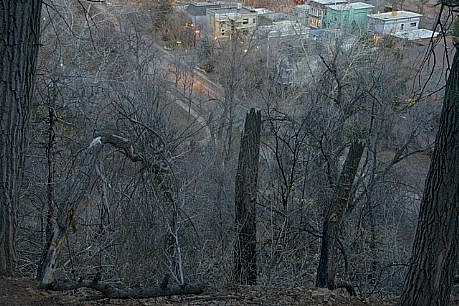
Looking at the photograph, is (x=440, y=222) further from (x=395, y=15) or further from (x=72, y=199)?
(x=395, y=15)

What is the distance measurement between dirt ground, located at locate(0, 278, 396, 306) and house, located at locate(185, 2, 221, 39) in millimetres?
16798

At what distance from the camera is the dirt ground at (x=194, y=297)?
3.37 meters

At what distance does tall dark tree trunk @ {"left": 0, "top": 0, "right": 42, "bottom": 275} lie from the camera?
10.6 feet

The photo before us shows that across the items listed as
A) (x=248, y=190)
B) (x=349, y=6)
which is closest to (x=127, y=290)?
(x=248, y=190)

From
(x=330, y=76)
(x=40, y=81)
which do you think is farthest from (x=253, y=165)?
(x=330, y=76)

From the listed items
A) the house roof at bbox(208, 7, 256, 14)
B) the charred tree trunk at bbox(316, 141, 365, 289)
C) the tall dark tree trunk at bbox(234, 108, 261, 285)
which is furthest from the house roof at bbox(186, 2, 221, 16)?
the charred tree trunk at bbox(316, 141, 365, 289)

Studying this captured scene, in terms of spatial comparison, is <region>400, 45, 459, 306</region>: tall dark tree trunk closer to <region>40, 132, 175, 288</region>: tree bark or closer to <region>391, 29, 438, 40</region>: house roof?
<region>40, 132, 175, 288</region>: tree bark

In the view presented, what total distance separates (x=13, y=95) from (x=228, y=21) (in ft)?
57.6

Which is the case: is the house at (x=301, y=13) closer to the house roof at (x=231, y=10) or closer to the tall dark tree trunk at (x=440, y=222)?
the house roof at (x=231, y=10)

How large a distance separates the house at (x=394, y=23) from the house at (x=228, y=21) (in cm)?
396

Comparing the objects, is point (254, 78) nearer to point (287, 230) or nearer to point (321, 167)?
point (321, 167)

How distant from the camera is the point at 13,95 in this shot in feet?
11.0

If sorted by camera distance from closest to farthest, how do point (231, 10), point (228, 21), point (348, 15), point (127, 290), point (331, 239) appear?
point (127, 290) → point (331, 239) → point (348, 15) → point (228, 21) → point (231, 10)

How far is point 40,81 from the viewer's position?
28.8 ft
